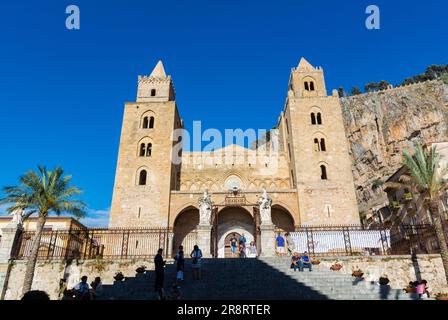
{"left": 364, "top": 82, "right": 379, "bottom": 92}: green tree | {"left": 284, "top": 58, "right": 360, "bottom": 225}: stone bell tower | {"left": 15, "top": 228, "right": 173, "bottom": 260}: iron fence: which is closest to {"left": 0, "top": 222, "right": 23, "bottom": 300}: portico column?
{"left": 15, "top": 228, "right": 173, "bottom": 260}: iron fence

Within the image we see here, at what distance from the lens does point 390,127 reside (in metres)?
49.6

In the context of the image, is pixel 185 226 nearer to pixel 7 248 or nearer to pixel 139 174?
pixel 139 174

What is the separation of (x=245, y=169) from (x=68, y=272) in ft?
63.1

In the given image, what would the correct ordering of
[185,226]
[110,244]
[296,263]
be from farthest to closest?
1. [185,226]
2. [110,244]
3. [296,263]

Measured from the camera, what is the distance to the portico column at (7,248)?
50.9 ft

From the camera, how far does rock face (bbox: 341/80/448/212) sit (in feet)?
154

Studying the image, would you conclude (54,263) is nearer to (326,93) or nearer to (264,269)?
(264,269)

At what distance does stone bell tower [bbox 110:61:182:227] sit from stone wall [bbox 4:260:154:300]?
838 centimetres

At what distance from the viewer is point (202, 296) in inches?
417

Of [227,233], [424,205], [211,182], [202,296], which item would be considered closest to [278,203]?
[227,233]

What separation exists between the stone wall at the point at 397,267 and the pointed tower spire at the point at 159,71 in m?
24.5

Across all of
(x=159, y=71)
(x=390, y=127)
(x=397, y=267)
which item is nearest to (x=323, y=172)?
(x=397, y=267)

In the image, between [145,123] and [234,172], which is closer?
[145,123]

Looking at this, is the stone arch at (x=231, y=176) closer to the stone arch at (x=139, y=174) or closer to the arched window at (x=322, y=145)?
the stone arch at (x=139, y=174)
